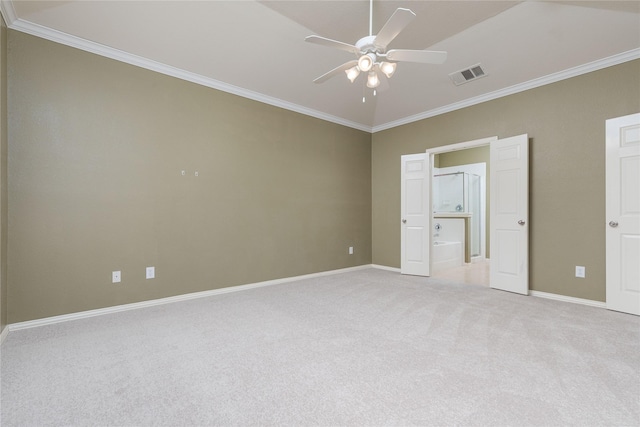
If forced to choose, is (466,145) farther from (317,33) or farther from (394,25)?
(394,25)

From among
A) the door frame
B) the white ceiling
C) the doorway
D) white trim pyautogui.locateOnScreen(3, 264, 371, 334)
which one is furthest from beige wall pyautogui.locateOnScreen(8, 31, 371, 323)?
the doorway

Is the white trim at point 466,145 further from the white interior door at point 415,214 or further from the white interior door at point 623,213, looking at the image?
the white interior door at point 623,213

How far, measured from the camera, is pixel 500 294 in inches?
151

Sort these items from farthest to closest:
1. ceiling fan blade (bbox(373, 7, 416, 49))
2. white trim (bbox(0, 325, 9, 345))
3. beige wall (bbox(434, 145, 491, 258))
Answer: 1. beige wall (bbox(434, 145, 491, 258))
2. white trim (bbox(0, 325, 9, 345))
3. ceiling fan blade (bbox(373, 7, 416, 49))

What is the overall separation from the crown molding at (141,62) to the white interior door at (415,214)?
1.90 metres

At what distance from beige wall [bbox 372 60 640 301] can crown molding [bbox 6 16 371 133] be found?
117 inches

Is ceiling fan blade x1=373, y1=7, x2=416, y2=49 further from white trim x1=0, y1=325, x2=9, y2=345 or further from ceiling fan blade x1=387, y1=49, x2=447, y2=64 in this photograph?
white trim x1=0, y1=325, x2=9, y2=345

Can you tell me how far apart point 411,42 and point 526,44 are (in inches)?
49.7

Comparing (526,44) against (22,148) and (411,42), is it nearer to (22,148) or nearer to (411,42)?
(411,42)

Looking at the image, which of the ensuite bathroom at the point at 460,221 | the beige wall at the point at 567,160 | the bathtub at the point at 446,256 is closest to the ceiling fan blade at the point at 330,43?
the beige wall at the point at 567,160

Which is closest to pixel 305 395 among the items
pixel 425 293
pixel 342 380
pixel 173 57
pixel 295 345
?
pixel 342 380

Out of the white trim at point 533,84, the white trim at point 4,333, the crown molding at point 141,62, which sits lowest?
the white trim at point 4,333

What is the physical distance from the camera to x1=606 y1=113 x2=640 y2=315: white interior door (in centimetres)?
303

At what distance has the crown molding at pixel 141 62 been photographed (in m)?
2.71
